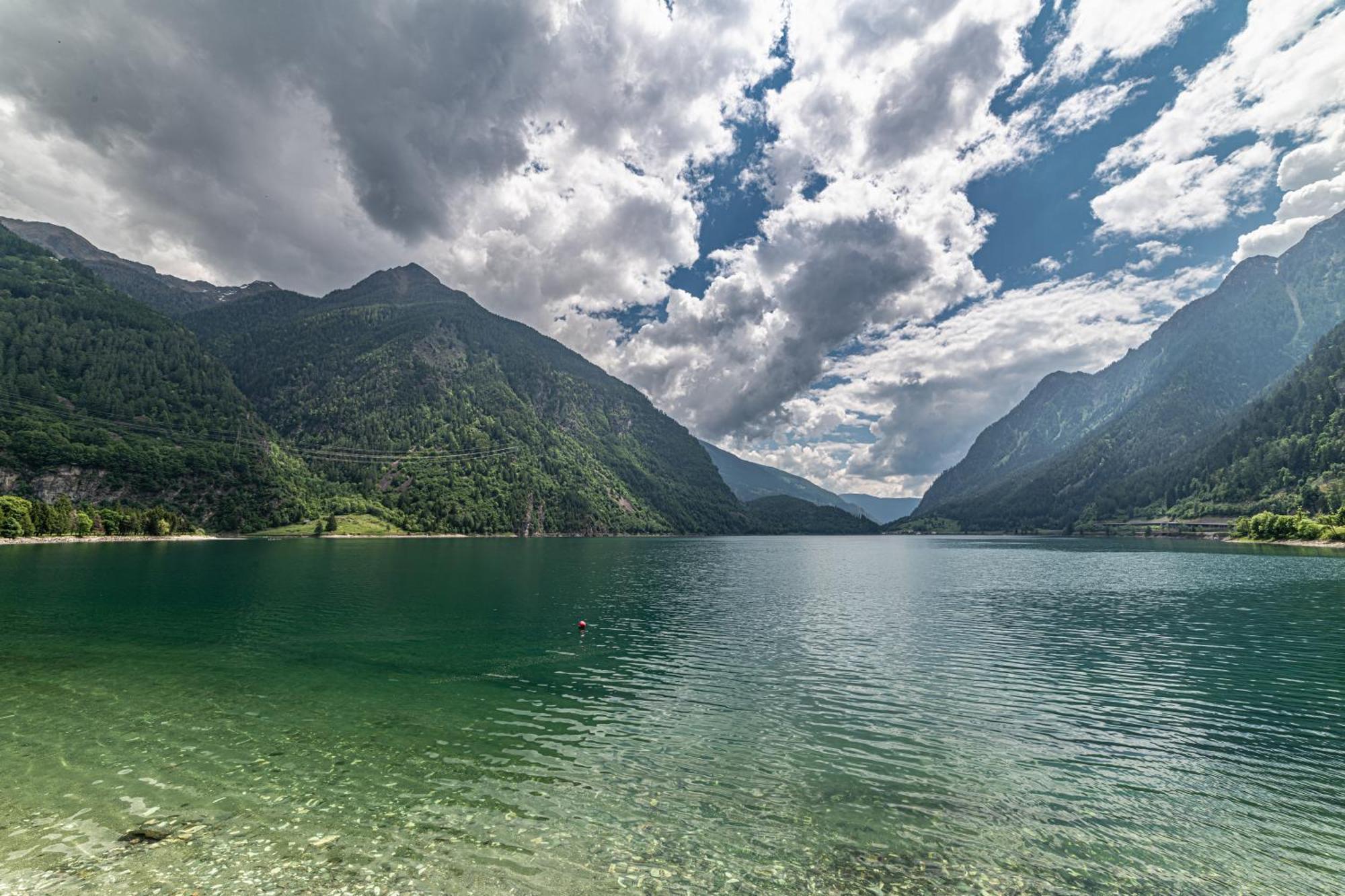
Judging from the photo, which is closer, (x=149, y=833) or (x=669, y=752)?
(x=149, y=833)

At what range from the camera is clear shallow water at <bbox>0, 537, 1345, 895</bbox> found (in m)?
18.5

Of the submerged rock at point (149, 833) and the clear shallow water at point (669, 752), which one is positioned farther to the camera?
the submerged rock at point (149, 833)

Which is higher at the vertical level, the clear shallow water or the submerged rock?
the submerged rock

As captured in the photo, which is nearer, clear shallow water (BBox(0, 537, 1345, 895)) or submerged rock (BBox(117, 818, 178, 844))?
clear shallow water (BBox(0, 537, 1345, 895))

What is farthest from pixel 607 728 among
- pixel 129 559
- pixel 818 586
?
pixel 129 559

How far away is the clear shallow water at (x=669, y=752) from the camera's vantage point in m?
18.5

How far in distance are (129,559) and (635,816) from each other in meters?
166

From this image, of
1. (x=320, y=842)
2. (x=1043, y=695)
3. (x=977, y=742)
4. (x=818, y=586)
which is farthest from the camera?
(x=818, y=586)

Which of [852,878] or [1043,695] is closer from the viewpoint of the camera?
[852,878]

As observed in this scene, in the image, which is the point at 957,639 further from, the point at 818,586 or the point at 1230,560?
the point at 1230,560

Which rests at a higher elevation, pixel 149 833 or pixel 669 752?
pixel 149 833

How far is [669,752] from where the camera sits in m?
28.7

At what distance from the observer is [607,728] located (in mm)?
32156

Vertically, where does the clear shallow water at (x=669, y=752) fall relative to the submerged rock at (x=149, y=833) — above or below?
below
